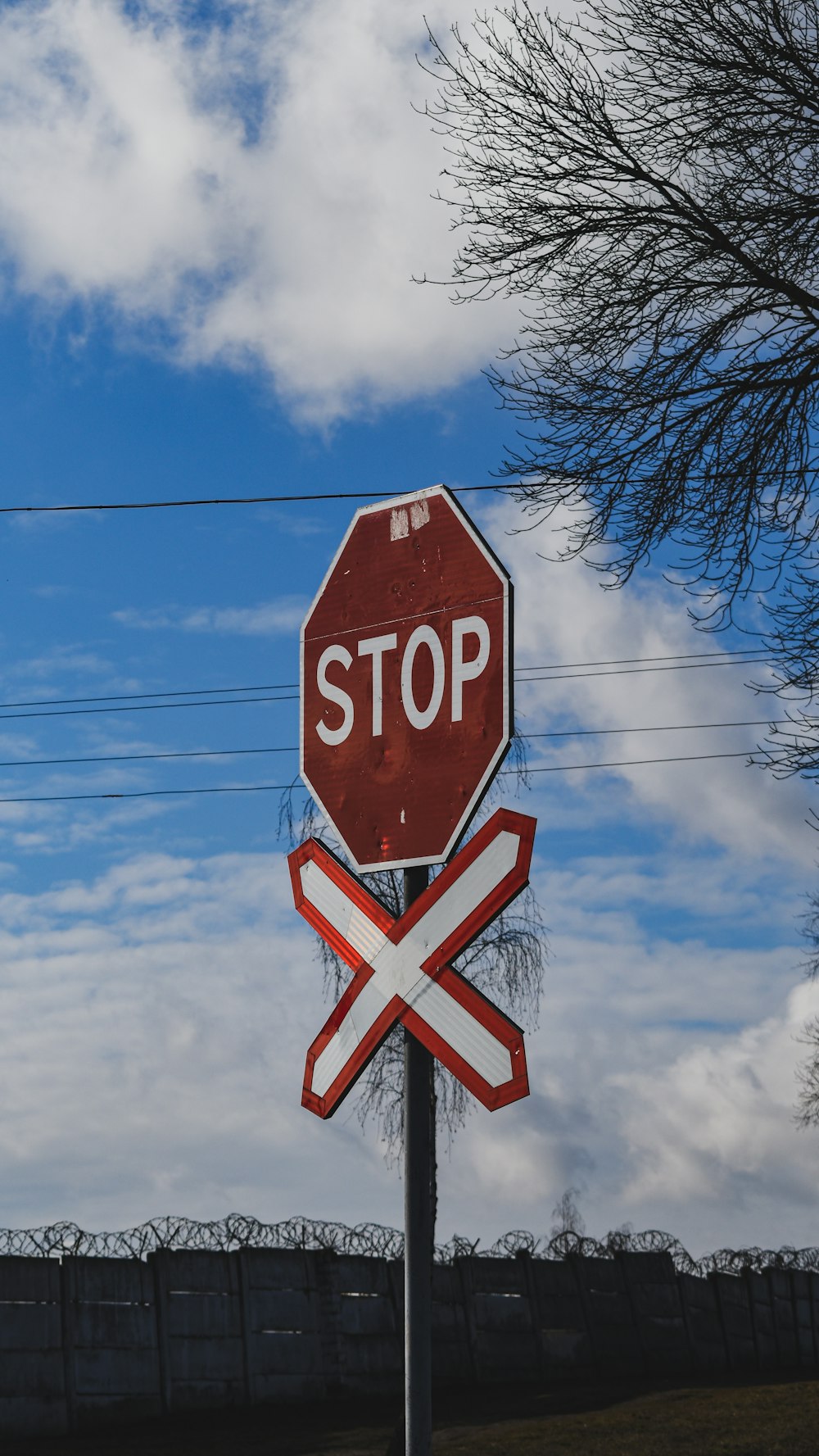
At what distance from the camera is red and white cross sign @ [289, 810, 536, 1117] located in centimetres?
354

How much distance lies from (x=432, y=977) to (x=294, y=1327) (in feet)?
56.9

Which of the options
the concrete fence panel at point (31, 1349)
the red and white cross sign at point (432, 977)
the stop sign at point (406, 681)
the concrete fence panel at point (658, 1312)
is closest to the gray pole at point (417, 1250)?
the red and white cross sign at point (432, 977)

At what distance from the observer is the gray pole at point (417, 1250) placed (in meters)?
3.53

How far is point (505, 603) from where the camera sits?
12.5ft

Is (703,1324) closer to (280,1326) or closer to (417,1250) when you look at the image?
(280,1326)

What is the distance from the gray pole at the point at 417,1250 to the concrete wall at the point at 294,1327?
582 inches

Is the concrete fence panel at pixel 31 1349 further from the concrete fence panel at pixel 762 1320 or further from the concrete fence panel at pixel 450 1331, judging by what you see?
the concrete fence panel at pixel 762 1320

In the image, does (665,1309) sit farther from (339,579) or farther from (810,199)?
(339,579)

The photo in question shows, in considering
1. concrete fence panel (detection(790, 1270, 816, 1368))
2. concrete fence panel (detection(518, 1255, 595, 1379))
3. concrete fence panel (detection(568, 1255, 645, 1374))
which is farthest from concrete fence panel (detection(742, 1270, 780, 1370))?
concrete fence panel (detection(518, 1255, 595, 1379))

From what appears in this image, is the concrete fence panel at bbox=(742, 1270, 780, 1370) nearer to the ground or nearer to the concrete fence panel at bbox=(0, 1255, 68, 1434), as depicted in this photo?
the ground

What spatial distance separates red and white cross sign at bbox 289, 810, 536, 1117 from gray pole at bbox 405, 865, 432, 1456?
10 centimetres

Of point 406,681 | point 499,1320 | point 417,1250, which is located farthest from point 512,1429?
point 406,681

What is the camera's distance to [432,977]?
3697mm

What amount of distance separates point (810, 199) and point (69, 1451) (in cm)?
1442
